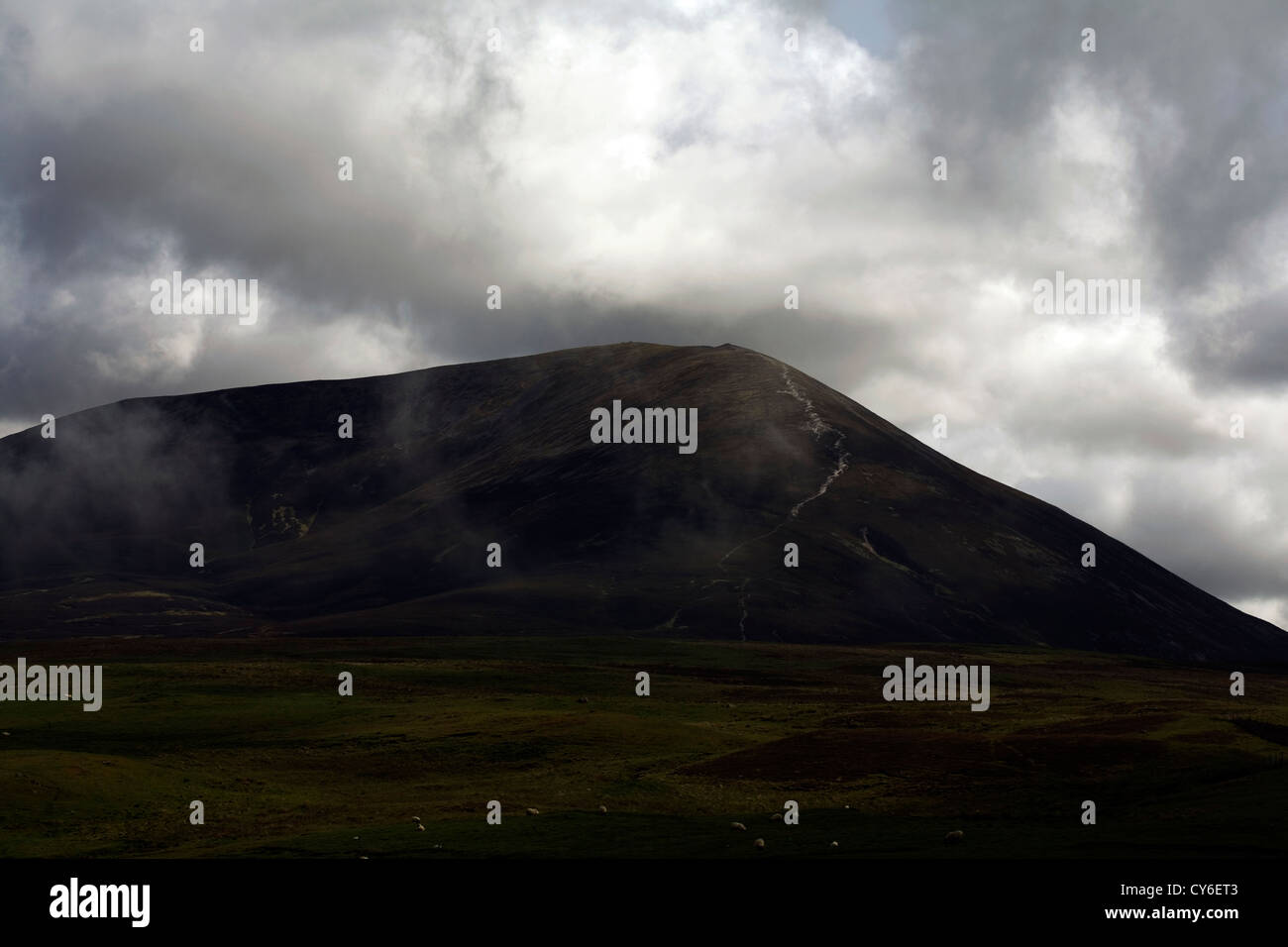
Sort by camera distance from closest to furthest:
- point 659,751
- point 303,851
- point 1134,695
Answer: point 303,851, point 659,751, point 1134,695

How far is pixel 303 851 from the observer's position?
61.8m

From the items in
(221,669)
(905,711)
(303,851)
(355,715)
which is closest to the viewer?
(303,851)

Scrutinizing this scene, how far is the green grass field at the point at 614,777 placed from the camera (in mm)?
63531

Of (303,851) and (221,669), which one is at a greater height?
(221,669)

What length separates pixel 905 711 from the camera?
434 ft

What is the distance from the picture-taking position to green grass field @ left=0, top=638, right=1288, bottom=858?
6353cm

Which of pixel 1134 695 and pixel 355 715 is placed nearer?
pixel 355 715

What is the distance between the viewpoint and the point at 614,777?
286 ft
